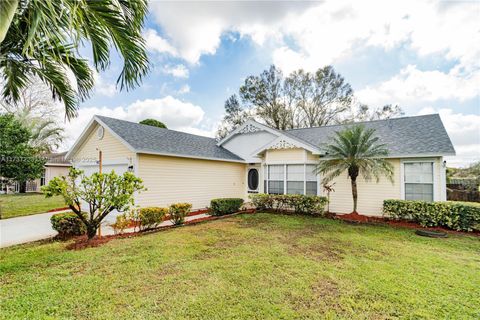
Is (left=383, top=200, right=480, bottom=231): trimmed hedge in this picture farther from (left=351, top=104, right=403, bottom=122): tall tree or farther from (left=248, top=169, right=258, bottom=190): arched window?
(left=351, top=104, right=403, bottom=122): tall tree

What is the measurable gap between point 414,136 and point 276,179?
725 cm

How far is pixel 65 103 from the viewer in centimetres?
587

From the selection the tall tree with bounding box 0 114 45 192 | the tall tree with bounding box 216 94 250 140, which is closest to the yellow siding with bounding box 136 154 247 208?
the tall tree with bounding box 0 114 45 192

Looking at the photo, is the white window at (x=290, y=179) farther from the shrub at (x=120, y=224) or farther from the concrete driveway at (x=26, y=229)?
the concrete driveway at (x=26, y=229)

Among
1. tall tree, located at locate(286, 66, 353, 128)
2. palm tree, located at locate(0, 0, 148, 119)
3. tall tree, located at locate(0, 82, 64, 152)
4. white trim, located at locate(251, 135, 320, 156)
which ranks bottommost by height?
white trim, located at locate(251, 135, 320, 156)

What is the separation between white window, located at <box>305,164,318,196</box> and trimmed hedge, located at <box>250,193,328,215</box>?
0.83 m

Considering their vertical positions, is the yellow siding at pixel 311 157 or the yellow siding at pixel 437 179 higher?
the yellow siding at pixel 311 157

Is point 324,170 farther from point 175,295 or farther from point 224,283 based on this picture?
point 175,295

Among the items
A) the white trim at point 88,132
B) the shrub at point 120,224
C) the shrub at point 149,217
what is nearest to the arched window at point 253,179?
the shrub at point 149,217

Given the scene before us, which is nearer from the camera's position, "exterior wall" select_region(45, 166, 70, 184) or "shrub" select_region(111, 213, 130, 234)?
"shrub" select_region(111, 213, 130, 234)

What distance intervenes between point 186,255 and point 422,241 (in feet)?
24.6

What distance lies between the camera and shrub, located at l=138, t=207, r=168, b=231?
27.0 feet

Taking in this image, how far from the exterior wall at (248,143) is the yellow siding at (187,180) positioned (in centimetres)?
100

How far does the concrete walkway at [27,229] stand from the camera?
7.29 meters
